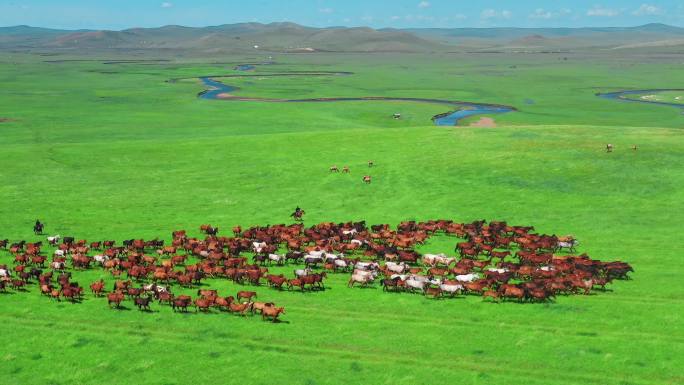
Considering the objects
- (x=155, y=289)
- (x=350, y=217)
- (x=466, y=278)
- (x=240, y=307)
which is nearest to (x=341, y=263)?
(x=466, y=278)

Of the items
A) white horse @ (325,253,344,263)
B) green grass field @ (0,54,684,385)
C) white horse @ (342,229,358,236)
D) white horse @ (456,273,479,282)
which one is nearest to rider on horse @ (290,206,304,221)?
green grass field @ (0,54,684,385)

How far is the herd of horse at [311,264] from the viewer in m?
26.2

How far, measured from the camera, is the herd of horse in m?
26.2

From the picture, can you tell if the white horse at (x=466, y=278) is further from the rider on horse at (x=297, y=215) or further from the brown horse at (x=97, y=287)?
the rider on horse at (x=297, y=215)

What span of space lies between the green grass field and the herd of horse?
0.79m

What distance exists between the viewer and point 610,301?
25828 mm

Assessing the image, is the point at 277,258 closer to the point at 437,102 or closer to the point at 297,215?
the point at 297,215

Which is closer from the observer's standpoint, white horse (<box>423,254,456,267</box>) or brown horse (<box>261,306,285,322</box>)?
brown horse (<box>261,306,285,322</box>)

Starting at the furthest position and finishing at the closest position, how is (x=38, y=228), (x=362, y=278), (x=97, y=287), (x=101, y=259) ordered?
(x=38, y=228) < (x=101, y=259) < (x=362, y=278) < (x=97, y=287)

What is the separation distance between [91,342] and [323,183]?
98.8 feet

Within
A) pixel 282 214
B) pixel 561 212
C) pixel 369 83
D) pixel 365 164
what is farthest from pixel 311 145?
pixel 369 83

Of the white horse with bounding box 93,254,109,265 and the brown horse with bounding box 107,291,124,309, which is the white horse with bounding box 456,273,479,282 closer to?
the brown horse with bounding box 107,291,124,309

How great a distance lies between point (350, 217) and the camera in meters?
42.3

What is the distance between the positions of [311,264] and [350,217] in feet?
38.1
